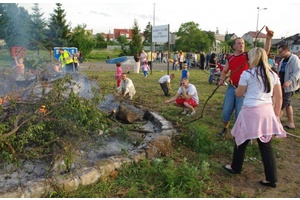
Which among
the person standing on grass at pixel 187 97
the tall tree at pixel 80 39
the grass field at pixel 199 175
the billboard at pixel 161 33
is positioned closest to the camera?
the grass field at pixel 199 175

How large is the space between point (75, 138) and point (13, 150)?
3.25 ft

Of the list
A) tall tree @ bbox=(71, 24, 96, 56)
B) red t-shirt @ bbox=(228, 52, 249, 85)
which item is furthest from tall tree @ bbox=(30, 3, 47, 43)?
tall tree @ bbox=(71, 24, 96, 56)

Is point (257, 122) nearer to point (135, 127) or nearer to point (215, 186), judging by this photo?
point (215, 186)

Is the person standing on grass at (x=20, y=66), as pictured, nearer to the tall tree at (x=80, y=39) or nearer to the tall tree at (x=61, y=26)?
the tall tree at (x=61, y=26)

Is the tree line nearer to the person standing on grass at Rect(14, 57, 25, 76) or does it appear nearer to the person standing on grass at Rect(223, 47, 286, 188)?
the person standing on grass at Rect(14, 57, 25, 76)

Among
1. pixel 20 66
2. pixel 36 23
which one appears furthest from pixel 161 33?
pixel 20 66

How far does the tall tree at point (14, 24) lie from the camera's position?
359 inches

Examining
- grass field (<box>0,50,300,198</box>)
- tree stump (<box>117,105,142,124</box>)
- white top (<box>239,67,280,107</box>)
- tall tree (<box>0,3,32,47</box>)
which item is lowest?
grass field (<box>0,50,300,198</box>)

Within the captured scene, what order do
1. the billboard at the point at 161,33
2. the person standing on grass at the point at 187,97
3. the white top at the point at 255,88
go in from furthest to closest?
the billboard at the point at 161,33 < the person standing on grass at the point at 187,97 < the white top at the point at 255,88

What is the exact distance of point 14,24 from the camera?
9.60 metres

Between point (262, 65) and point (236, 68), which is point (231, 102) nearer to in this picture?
point (236, 68)

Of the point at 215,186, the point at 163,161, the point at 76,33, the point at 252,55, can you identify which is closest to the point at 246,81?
the point at 252,55

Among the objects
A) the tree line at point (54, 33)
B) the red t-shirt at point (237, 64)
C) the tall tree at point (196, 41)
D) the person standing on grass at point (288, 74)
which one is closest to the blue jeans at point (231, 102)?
the red t-shirt at point (237, 64)

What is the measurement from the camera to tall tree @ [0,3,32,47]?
9.11 metres
